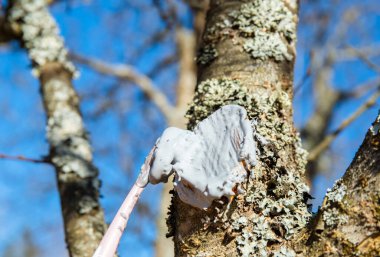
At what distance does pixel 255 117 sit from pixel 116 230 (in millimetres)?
327

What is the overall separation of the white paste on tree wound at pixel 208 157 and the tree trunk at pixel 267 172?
1.4 inches

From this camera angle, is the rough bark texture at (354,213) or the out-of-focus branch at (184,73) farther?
the out-of-focus branch at (184,73)

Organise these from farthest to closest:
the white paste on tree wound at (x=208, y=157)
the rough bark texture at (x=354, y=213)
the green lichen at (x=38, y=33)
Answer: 1. the green lichen at (x=38, y=33)
2. the white paste on tree wound at (x=208, y=157)
3. the rough bark texture at (x=354, y=213)

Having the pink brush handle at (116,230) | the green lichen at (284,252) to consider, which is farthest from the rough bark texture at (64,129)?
the green lichen at (284,252)

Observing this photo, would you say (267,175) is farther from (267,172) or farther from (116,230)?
(116,230)

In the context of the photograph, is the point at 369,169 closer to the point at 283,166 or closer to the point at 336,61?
the point at 283,166

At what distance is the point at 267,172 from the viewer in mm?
Answer: 859

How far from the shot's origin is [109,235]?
81cm

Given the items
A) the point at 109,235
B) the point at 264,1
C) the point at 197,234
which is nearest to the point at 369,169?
the point at 197,234

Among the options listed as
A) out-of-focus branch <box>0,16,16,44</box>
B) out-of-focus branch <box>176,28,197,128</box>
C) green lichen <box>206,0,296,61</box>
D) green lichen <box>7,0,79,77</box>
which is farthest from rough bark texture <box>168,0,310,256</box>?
out-of-focus branch <box>176,28,197,128</box>

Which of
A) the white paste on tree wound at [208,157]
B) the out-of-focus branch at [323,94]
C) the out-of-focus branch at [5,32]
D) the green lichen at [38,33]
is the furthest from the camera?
the out-of-focus branch at [323,94]

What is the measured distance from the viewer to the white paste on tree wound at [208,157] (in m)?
0.79

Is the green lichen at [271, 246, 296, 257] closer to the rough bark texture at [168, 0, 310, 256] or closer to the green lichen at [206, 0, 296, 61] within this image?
the rough bark texture at [168, 0, 310, 256]

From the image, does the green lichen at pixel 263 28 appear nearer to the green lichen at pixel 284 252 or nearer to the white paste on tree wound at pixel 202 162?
the white paste on tree wound at pixel 202 162
